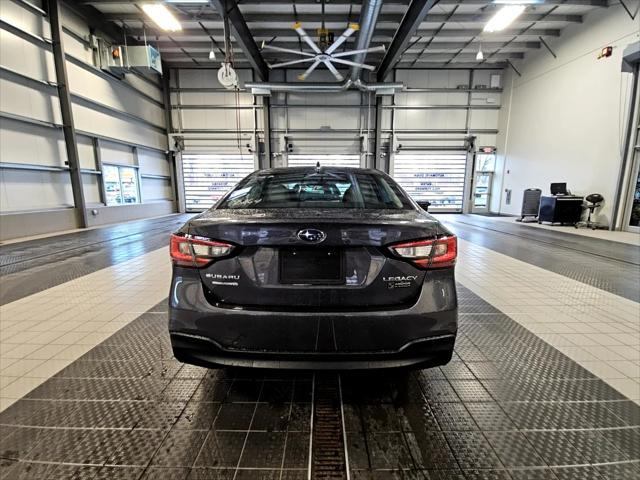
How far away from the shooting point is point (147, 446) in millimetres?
1246

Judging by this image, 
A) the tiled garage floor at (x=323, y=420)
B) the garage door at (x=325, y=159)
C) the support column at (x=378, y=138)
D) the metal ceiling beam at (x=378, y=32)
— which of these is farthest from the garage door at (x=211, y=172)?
the tiled garage floor at (x=323, y=420)

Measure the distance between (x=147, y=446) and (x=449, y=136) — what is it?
13177 millimetres

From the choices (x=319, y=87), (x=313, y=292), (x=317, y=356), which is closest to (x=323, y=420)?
(x=317, y=356)

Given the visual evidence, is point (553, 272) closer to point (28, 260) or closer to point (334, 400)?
point (334, 400)

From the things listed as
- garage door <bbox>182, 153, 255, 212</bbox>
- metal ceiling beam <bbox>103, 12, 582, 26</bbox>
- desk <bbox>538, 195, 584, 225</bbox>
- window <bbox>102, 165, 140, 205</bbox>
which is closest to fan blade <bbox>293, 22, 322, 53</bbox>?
metal ceiling beam <bbox>103, 12, 582, 26</bbox>

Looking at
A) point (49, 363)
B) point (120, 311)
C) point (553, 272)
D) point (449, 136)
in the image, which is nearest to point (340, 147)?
point (449, 136)

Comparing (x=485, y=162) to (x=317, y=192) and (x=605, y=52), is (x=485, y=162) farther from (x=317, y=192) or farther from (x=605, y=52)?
(x=317, y=192)

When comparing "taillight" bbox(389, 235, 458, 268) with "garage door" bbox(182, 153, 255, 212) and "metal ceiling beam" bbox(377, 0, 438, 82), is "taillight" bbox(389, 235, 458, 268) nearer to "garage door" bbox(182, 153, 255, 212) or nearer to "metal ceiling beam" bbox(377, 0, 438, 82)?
"metal ceiling beam" bbox(377, 0, 438, 82)

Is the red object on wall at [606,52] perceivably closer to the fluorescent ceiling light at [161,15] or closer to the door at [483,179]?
the door at [483,179]

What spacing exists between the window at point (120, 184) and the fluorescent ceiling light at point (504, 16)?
1070 centimetres

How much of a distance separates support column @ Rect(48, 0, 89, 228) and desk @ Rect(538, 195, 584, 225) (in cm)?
1214

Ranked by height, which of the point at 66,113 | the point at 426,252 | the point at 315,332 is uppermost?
the point at 66,113

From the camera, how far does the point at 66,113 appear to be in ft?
23.4

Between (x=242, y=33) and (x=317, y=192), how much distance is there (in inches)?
333
